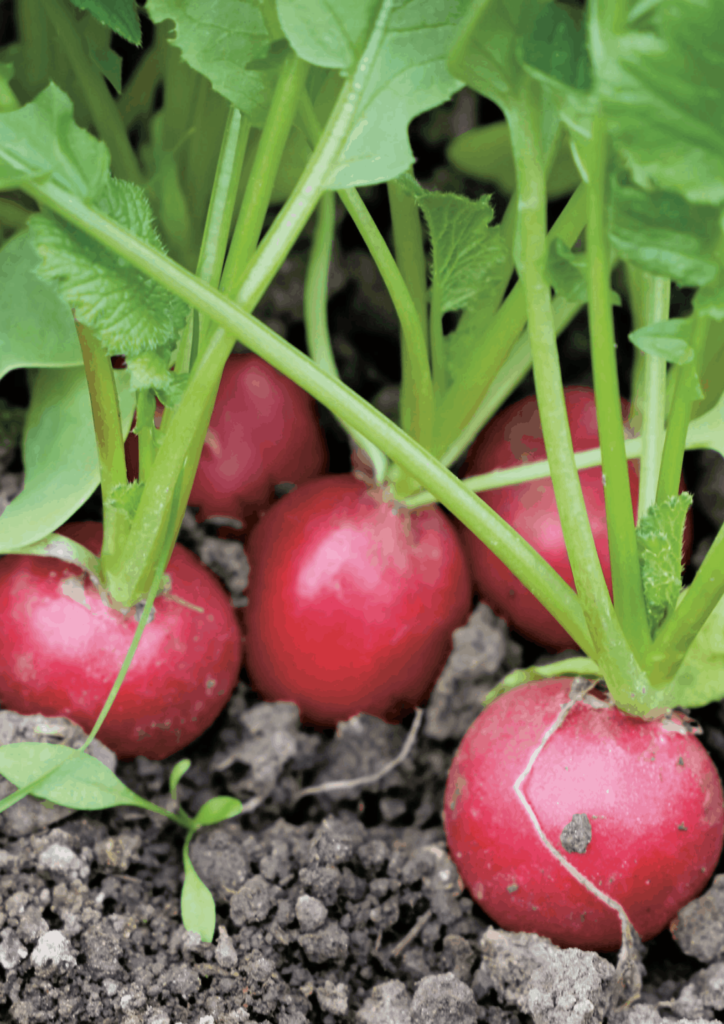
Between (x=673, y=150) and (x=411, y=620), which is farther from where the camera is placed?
(x=411, y=620)

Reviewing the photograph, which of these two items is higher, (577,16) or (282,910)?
(577,16)

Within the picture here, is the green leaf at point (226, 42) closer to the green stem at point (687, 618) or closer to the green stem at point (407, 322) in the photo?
the green stem at point (407, 322)

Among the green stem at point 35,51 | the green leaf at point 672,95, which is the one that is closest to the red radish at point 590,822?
the green leaf at point 672,95

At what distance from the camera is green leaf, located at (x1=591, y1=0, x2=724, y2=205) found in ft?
1.70

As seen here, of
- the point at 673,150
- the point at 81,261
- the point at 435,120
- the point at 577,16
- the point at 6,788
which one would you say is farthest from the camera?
the point at 435,120

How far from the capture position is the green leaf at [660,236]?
0.59m

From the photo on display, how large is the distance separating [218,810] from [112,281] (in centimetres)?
49

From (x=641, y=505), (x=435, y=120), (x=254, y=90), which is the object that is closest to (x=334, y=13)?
(x=254, y=90)

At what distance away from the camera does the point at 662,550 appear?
71cm

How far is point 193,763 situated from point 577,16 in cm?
87

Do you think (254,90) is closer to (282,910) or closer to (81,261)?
(81,261)

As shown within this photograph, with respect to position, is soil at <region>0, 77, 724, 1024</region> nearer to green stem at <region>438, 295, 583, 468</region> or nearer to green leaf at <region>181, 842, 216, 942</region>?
green leaf at <region>181, 842, 216, 942</region>

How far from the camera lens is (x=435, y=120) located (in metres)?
1.26

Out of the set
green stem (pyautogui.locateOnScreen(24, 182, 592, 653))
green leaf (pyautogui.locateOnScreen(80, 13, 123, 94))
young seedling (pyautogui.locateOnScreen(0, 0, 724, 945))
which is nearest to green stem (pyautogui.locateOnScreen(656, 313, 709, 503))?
young seedling (pyautogui.locateOnScreen(0, 0, 724, 945))
